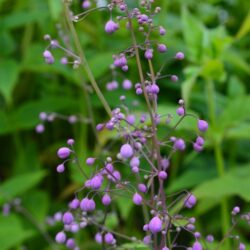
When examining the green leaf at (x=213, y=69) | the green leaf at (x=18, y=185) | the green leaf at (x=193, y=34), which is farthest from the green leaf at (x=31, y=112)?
the green leaf at (x=213, y=69)

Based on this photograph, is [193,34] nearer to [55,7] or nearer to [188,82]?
[188,82]

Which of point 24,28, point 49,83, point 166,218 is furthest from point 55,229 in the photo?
point 166,218

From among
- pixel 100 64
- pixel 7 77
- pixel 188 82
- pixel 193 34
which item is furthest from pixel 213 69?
pixel 7 77

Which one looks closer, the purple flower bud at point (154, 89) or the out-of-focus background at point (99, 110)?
the purple flower bud at point (154, 89)

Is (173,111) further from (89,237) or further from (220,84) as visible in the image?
(220,84)

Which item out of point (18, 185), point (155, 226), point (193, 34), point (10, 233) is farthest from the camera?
point (18, 185)

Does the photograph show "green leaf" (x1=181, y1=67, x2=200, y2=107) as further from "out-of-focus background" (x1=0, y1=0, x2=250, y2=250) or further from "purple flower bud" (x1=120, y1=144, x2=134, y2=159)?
"purple flower bud" (x1=120, y1=144, x2=134, y2=159)

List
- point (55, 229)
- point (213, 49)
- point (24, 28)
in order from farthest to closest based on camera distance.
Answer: point (24, 28)
point (55, 229)
point (213, 49)

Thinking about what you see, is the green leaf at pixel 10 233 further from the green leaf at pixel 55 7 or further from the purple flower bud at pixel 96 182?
the purple flower bud at pixel 96 182
